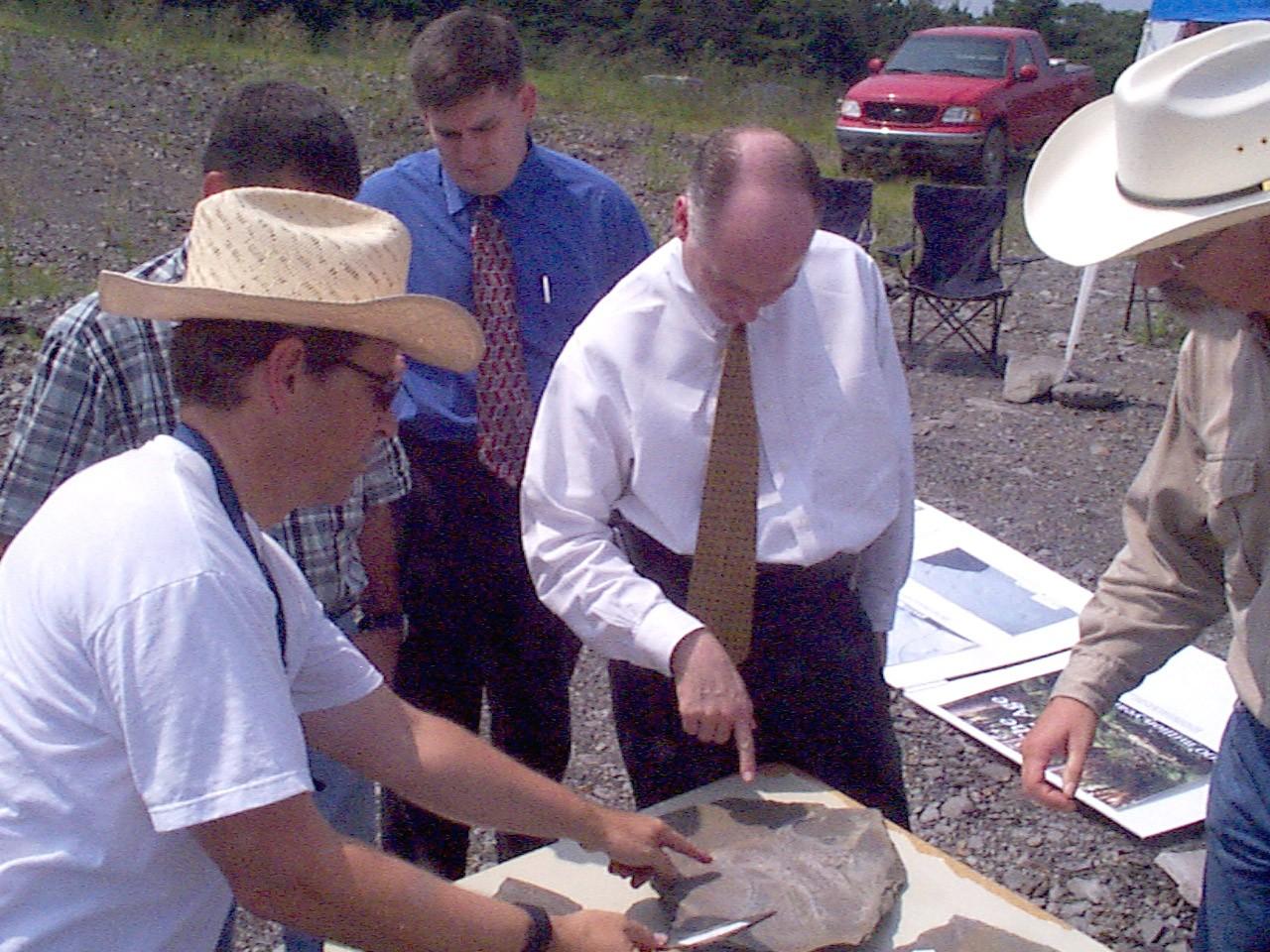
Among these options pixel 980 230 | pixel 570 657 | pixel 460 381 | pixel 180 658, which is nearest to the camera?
pixel 180 658

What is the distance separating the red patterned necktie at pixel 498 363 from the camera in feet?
8.19

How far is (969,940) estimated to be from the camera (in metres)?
1.55

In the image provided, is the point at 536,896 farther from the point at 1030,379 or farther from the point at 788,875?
the point at 1030,379

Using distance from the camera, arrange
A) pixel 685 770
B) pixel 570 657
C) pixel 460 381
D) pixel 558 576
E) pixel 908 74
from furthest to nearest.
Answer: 1. pixel 908 74
2. pixel 570 657
3. pixel 460 381
4. pixel 685 770
5. pixel 558 576

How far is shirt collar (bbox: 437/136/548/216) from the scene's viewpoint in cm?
259

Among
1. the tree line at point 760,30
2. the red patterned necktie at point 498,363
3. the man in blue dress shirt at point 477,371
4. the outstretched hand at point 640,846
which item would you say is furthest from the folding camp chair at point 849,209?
the tree line at point 760,30

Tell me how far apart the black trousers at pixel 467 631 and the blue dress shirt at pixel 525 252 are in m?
0.10

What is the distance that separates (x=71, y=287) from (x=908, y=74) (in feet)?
28.4

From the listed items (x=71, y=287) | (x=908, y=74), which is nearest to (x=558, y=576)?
(x=71, y=287)

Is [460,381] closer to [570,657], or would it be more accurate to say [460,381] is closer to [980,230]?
[570,657]

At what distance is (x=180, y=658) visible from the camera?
1100mm

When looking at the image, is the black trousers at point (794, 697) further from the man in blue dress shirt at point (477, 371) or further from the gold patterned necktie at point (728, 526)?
the man in blue dress shirt at point (477, 371)

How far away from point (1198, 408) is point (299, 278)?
1.16 meters

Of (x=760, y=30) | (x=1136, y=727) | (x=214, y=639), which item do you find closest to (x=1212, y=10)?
(x=1136, y=727)
